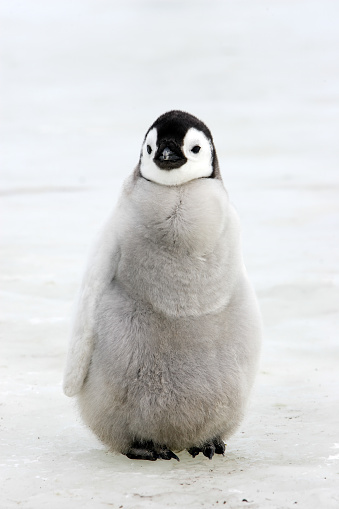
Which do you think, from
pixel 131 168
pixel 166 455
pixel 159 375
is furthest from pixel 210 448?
pixel 131 168

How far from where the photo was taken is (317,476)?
2240mm

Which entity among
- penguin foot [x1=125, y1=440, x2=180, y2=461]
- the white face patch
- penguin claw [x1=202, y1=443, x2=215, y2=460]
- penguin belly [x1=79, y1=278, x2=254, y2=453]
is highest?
the white face patch

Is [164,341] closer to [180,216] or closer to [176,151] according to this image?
[180,216]

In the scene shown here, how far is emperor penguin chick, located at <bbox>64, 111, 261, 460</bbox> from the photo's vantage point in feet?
7.85

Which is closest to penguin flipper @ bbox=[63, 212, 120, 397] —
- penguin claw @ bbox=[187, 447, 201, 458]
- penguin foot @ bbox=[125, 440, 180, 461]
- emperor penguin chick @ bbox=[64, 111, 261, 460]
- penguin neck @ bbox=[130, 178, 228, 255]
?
emperor penguin chick @ bbox=[64, 111, 261, 460]

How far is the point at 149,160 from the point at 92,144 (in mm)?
5297

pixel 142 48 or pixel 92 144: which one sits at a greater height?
pixel 142 48

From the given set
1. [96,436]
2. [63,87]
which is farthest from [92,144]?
[96,436]

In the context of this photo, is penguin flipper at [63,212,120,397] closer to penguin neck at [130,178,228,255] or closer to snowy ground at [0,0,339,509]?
penguin neck at [130,178,228,255]

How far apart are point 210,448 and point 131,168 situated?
14.9ft

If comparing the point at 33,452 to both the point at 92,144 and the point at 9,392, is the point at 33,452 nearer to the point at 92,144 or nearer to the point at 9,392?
the point at 9,392

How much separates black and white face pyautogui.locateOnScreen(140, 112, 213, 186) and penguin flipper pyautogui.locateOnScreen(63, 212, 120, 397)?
0.21m

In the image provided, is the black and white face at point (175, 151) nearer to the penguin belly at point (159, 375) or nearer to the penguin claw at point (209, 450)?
the penguin belly at point (159, 375)

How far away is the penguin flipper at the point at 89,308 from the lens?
2.46 meters
